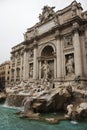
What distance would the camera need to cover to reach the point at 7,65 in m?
47.0

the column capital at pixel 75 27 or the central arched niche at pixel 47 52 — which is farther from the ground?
the column capital at pixel 75 27

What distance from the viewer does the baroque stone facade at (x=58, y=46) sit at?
18.4 meters

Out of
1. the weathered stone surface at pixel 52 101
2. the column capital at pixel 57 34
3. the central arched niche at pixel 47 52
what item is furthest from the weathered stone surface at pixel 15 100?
the column capital at pixel 57 34

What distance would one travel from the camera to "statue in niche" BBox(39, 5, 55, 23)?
76.3 ft

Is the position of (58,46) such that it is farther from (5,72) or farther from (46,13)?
(5,72)

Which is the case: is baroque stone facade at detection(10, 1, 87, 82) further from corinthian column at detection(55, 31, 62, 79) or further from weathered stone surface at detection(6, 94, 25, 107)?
weathered stone surface at detection(6, 94, 25, 107)

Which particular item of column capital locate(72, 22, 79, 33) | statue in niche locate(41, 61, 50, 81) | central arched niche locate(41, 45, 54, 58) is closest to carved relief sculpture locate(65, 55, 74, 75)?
column capital locate(72, 22, 79, 33)

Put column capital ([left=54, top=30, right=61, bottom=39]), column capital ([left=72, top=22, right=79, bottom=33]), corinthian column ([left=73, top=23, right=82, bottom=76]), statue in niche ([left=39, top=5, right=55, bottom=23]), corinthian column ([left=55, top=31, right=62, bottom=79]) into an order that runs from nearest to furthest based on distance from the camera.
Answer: corinthian column ([left=73, top=23, right=82, bottom=76]) → column capital ([left=72, top=22, right=79, bottom=33]) → corinthian column ([left=55, top=31, right=62, bottom=79]) → column capital ([left=54, top=30, right=61, bottom=39]) → statue in niche ([left=39, top=5, right=55, bottom=23])

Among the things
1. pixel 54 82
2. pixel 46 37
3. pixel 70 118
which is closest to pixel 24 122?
pixel 70 118

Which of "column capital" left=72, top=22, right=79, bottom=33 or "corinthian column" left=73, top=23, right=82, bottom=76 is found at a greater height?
"column capital" left=72, top=22, right=79, bottom=33

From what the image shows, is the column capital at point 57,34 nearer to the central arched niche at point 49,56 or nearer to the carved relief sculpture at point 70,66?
the central arched niche at point 49,56

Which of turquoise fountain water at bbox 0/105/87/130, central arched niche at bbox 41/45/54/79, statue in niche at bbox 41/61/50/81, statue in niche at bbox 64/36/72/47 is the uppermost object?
statue in niche at bbox 64/36/72/47

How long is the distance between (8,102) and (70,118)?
28.9ft

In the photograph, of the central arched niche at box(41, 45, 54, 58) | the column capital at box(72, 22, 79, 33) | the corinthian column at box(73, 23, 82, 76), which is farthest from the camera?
the central arched niche at box(41, 45, 54, 58)
